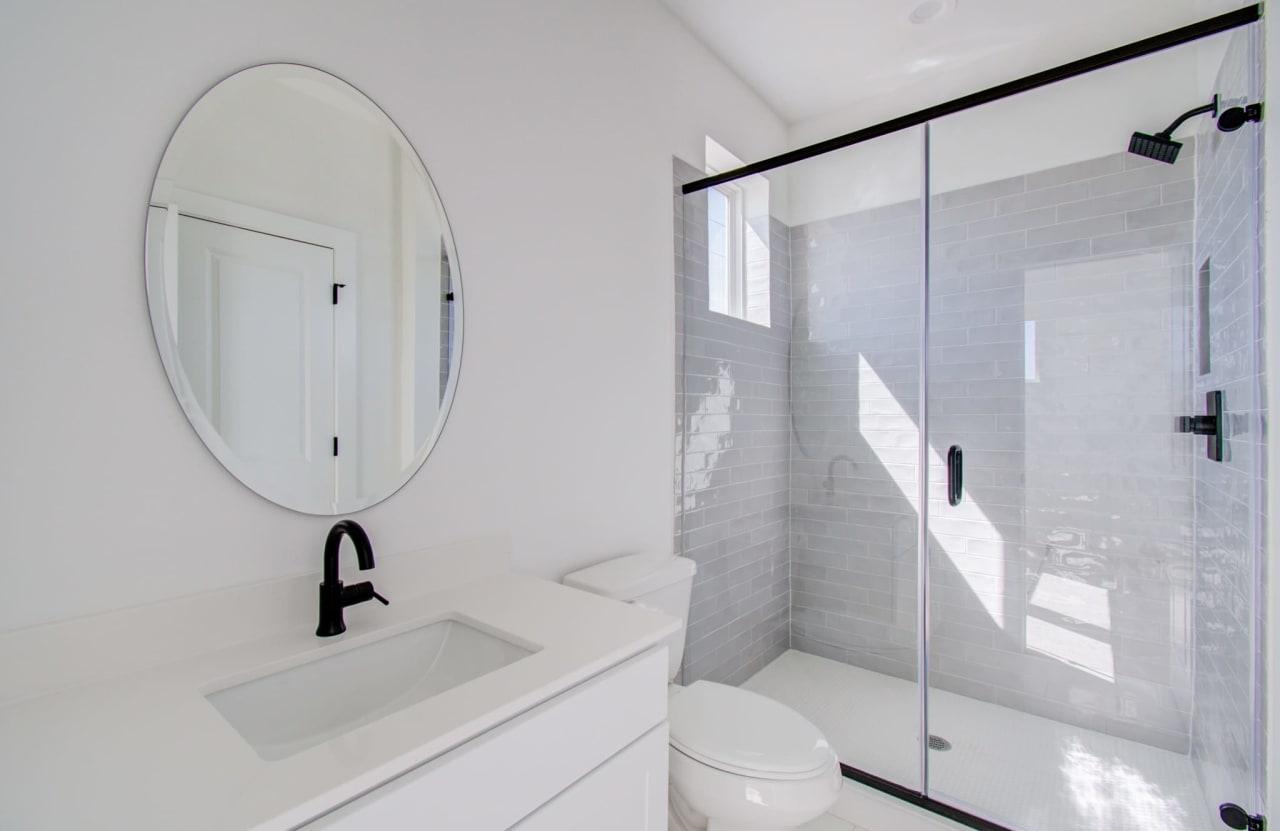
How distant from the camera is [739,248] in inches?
92.3

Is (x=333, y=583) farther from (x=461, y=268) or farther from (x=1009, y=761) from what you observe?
(x=1009, y=761)

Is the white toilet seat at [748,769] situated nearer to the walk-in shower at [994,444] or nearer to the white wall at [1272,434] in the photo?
the walk-in shower at [994,444]

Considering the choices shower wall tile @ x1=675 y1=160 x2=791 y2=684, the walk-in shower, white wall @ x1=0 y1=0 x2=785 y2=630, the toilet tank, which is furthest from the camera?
shower wall tile @ x1=675 y1=160 x2=791 y2=684

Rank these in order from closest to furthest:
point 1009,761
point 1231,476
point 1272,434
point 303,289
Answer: point 303,289 → point 1272,434 → point 1231,476 → point 1009,761

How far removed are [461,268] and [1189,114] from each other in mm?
2053

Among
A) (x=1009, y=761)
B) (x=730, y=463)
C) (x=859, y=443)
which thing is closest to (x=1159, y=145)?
(x=859, y=443)

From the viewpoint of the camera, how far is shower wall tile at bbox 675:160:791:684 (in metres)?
2.19

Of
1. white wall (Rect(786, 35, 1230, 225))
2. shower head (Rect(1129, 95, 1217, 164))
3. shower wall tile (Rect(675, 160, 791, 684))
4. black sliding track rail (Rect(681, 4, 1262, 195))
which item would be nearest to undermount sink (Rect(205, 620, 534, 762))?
shower wall tile (Rect(675, 160, 791, 684))

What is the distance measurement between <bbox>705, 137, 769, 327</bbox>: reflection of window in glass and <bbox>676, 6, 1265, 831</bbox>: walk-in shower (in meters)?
0.01

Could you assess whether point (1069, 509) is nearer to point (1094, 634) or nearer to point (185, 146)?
point (1094, 634)

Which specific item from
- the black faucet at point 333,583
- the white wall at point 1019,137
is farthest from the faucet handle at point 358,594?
the white wall at point 1019,137

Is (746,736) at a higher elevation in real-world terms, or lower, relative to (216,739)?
lower

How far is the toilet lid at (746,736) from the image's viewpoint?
1.30m

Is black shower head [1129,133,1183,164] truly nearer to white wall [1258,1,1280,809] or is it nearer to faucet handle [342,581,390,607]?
white wall [1258,1,1280,809]
